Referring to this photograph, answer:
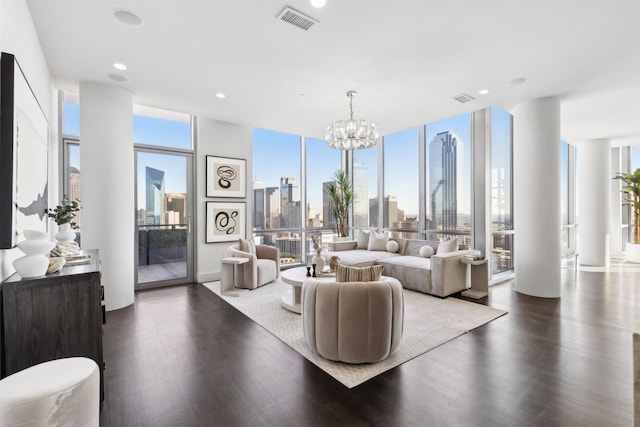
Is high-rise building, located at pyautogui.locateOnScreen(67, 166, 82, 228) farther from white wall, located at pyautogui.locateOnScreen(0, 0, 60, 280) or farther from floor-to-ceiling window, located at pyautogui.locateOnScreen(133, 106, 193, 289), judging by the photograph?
white wall, located at pyautogui.locateOnScreen(0, 0, 60, 280)

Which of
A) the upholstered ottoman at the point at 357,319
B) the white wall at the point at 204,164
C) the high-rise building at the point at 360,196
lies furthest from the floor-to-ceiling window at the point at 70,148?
the high-rise building at the point at 360,196

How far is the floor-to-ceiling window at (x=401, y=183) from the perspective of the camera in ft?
21.9

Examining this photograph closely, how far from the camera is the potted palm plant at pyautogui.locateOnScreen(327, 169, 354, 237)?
291 inches

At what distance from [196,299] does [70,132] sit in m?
3.17

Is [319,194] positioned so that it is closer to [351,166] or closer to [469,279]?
[351,166]

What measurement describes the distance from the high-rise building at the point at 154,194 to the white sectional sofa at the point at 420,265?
3286 millimetres

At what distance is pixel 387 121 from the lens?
19.3ft

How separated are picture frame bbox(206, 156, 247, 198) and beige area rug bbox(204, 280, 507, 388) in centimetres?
190

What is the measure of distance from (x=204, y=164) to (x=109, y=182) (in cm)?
181

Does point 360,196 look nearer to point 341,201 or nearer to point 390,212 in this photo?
point 341,201

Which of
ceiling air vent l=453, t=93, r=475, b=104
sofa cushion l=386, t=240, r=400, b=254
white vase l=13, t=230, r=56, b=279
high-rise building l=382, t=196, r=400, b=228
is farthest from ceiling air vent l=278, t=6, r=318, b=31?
high-rise building l=382, t=196, r=400, b=228

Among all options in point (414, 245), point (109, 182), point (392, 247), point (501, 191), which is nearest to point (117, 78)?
point (109, 182)

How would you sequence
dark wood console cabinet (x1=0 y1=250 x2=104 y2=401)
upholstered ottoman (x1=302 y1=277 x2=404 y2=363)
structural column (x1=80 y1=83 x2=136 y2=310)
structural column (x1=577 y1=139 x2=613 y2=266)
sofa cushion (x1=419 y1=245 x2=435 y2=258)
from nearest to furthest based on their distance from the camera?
dark wood console cabinet (x1=0 y1=250 x2=104 y2=401) < upholstered ottoman (x1=302 y1=277 x2=404 y2=363) < structural column (x1=80 y1=83 x2=136 y2=310) < sofa cushion (x1=419 y1=245 x2=435 y2=258) < structural column (x1=577 y1=139 x2=613 y2=266)

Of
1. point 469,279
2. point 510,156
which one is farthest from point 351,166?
point 469,279
